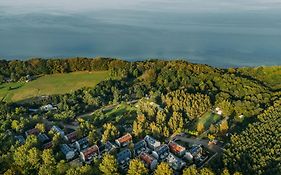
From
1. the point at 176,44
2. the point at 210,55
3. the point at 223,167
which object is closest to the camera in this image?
the point at 223,167

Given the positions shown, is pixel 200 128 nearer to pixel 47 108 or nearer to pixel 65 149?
pixel 65 149

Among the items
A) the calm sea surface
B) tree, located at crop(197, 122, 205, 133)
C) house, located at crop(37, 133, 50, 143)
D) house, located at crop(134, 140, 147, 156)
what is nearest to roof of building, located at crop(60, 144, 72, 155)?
house, located at crop(37, 133, 50, 143)

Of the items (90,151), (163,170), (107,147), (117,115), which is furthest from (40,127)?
(163,170)

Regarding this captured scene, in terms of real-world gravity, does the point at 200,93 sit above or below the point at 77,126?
above

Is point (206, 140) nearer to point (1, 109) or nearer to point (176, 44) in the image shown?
point (1, 109)

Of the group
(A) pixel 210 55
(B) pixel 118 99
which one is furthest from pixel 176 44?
(B) pixel 118 99

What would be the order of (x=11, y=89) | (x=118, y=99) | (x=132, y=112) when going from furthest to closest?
1. (x=11, y=89)
2. (x=118, y=99)
3. (x=132, y=112)

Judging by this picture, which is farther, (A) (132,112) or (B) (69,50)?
(B) (69,50)
